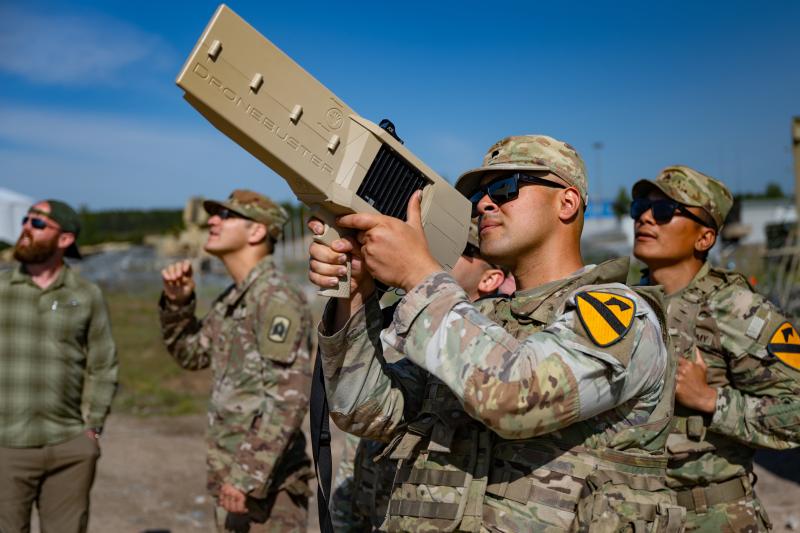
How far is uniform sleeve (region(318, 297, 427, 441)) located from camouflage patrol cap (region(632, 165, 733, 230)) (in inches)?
77.1

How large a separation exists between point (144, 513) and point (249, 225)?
349 centimetres

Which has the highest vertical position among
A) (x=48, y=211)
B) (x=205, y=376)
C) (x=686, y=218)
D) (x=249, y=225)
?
(x=686, y=218)

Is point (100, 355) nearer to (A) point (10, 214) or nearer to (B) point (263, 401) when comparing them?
(B) point (263, 401)

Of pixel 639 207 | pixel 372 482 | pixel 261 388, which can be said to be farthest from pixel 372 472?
pixel 639 207

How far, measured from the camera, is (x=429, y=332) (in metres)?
1.72

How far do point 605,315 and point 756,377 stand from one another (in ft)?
5.82

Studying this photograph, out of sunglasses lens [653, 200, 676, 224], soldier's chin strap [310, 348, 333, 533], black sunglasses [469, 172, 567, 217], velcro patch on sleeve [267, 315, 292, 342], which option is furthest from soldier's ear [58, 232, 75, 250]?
sunglasses lens [653, 200, 676, 224]

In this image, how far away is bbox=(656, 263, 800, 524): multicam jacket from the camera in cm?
299

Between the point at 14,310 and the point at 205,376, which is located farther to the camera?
the point at 205,376

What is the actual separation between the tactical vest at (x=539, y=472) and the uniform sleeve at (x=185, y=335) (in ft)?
7.93

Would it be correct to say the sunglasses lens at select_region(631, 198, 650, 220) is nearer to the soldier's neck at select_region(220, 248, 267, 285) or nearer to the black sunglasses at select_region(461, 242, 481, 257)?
the black sunglasses at select_region(461, 242, 481, 257)

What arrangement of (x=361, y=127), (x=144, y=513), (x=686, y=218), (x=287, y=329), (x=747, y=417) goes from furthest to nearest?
1. (x=144, y=513)
2. (x=287, y=329)
3. (x=686, y=218)
4. (x=747, y=417)
5. (x=361, y=127)

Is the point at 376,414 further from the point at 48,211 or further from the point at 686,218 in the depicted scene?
the point at 48,211

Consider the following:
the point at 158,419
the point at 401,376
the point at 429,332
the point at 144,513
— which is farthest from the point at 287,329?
the point at 158,419
